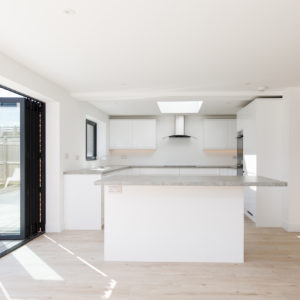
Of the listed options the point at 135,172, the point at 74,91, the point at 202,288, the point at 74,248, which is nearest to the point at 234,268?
Answer: the point at 202,288

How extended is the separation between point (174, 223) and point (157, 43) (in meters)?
A: 1.94

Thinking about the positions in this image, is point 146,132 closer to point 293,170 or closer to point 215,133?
point 215,133

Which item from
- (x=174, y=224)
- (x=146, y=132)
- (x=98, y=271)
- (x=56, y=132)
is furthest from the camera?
(x=146, y=132)

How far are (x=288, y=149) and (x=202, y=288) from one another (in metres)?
2.92

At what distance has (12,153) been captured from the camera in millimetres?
3936

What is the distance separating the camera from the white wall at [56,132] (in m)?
3.62

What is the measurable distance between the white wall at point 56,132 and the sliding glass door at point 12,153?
0.40 m

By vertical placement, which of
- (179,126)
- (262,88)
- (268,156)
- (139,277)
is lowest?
(139,277)

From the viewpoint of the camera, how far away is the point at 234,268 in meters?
2.97

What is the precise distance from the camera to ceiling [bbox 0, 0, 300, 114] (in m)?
2.05

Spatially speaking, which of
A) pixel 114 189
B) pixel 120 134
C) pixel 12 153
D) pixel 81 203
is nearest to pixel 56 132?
pixel 12 153

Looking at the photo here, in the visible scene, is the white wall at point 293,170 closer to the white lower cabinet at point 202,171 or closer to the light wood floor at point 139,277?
the light wood floor at point 139,277

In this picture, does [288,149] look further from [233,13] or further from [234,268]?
[233,13]

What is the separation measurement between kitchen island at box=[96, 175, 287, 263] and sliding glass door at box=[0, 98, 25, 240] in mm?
1543
